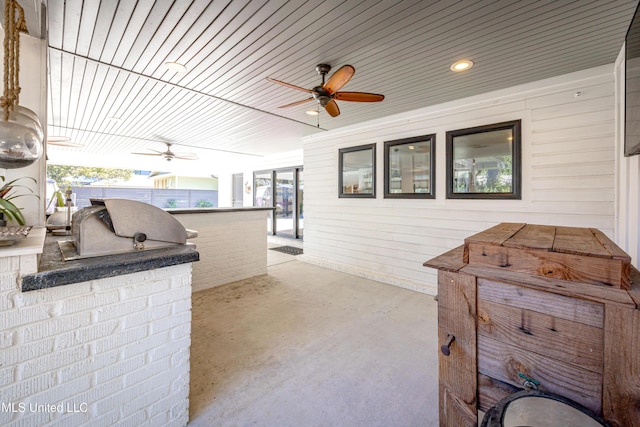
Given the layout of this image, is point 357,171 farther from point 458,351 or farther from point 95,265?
point 95,265

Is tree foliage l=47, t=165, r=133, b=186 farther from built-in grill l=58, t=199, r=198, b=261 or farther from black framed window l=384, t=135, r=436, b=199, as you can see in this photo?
built-in grill l=58, t=199, r=198, b=261

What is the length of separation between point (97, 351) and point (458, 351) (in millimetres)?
1584

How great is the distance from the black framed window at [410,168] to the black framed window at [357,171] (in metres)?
0.28

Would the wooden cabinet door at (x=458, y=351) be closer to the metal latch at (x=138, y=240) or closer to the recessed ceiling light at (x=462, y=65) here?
the metal latch at (x=138, y=240)

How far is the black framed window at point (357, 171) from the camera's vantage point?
4.64m

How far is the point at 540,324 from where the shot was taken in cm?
92

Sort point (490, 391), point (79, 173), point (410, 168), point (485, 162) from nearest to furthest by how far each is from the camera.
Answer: point (490, 391) → point (485, 162) → point (410, 168) → point (79, 173)

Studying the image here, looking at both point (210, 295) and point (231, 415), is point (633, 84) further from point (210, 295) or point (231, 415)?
point (210, 295)

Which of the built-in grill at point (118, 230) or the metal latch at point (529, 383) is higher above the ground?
the built-in grill at point (118, 230)

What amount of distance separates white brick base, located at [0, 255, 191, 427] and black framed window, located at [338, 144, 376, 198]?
3.61m

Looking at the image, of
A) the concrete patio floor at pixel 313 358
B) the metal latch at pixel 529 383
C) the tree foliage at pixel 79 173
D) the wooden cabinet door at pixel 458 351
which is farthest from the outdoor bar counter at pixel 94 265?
the tree foliage at pixel 79 173

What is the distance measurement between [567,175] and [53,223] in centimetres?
477

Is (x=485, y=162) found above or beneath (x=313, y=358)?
above

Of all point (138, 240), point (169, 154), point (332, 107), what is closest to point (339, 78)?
point (332, 107)
